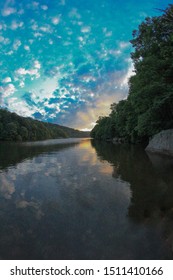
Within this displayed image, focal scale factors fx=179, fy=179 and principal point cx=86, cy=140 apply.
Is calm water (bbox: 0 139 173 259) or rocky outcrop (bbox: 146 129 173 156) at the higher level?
rocky outcrop (bbox: 146 129 173 156)

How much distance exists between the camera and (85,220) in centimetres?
417

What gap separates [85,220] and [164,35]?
19.2 m

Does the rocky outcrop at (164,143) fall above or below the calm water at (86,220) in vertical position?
above

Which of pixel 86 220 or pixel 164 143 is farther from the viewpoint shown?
pixel 164 143

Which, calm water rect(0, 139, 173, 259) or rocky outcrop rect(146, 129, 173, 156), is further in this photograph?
rocky outcrop rect(146, 129, 173, 156)

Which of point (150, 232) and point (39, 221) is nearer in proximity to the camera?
point (150, 232)

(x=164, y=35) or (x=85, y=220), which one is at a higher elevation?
(x=164, y=35)

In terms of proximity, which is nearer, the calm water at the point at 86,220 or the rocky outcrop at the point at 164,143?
the calm water at the point at 86,220

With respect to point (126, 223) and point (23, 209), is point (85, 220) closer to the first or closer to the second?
point (126, 223)

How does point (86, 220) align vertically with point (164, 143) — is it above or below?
below
